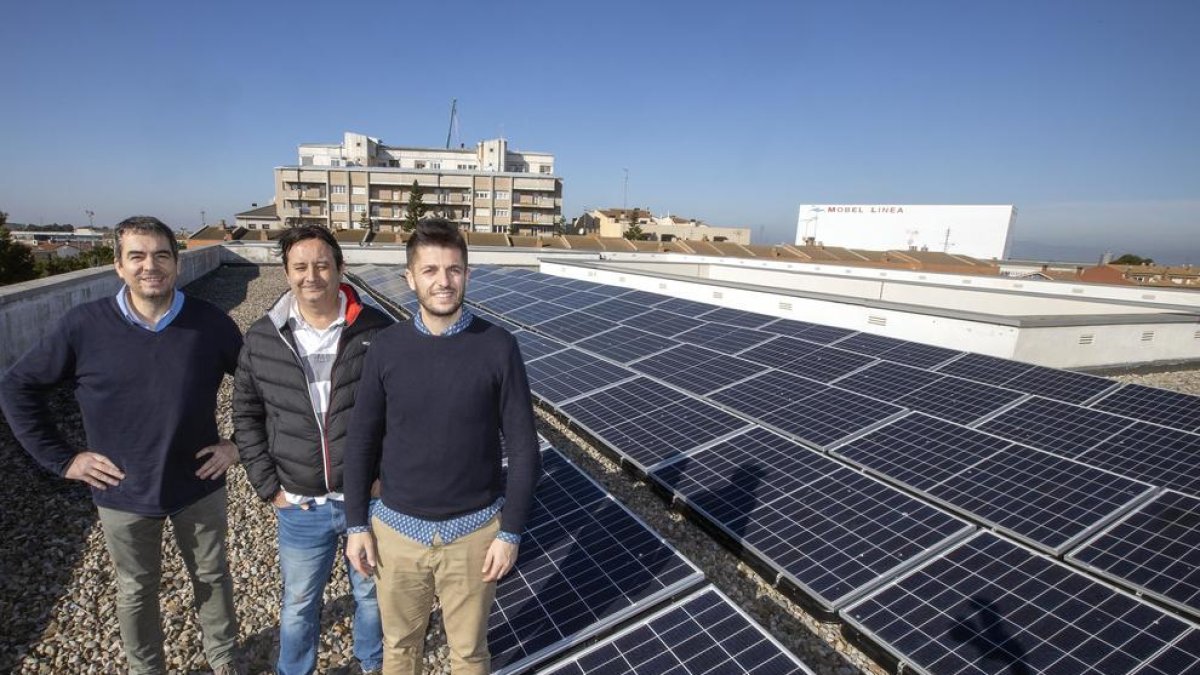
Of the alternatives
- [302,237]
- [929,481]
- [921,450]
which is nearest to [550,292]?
[921,450]

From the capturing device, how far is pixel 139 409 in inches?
134

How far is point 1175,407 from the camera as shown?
24.1 feet

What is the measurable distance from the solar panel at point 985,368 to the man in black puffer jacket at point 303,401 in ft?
29.4

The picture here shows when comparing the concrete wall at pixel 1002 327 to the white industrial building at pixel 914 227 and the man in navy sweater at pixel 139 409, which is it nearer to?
the man in navy sweater at pixel 139 409

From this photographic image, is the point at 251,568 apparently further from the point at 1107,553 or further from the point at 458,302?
the point at 1107,553

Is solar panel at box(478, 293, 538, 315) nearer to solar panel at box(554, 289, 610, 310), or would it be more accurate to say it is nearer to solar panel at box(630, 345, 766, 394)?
solar panel at box(554, 289, 610, 310)

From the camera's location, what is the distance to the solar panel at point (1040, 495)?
16.2 ft

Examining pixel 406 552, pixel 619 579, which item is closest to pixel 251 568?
pixel 406 552

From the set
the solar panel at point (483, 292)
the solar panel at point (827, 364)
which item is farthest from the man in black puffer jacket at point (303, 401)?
the solar panel at point (483, 292)

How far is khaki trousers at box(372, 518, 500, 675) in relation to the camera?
3.00m

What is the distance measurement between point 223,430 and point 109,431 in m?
6.10

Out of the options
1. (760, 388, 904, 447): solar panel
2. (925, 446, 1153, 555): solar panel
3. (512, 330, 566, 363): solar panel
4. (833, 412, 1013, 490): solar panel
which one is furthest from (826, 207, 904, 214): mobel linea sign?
(925, 446, 1153, 555): solar panel

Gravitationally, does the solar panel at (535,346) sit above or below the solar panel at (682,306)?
below

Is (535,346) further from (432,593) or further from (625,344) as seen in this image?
(432,593)
